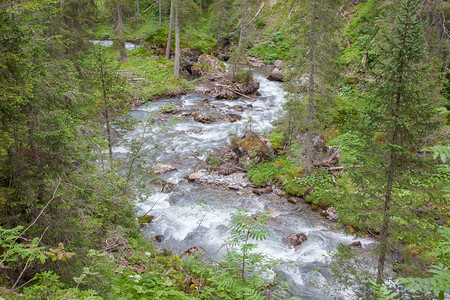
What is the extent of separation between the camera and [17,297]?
3.20 m

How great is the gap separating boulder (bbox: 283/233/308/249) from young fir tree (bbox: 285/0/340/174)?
4.31 meters

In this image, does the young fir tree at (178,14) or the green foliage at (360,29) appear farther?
the young fir tree at (178,14)

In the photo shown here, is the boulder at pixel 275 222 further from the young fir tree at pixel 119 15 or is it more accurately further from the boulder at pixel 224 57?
the boulder at pixel 224 57

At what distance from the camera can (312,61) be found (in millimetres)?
11570

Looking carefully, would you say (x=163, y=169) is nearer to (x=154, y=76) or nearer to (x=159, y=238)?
(x=159, y=238)

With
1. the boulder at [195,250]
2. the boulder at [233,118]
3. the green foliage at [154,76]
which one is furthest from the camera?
the green foliage at [154,76]

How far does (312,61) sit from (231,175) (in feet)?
22.4

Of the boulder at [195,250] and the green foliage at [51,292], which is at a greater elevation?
the green foliage at [51,292]

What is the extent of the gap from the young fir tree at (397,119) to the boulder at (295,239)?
3918 mm

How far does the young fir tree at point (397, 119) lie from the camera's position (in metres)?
5.40

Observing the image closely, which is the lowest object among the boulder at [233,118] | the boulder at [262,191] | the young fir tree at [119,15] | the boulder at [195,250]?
the boulder at [262,191]

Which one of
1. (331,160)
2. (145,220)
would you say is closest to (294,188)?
(331,160)

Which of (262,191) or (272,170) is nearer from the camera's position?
(262,191)

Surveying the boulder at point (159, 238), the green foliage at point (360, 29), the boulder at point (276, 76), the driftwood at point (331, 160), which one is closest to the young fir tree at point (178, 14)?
the boulder at point (276, 76)
